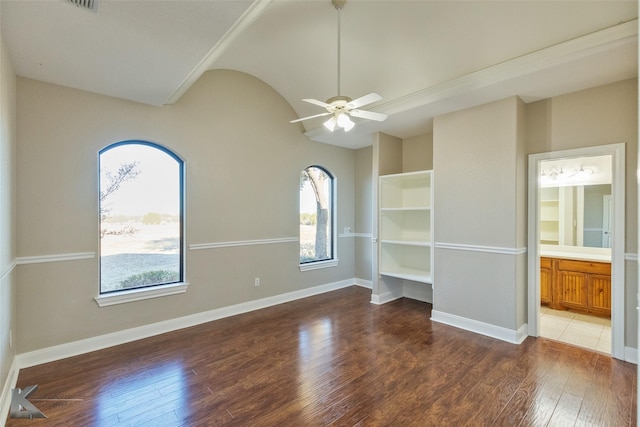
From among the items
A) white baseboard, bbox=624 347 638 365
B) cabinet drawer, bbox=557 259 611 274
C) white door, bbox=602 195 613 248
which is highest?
white door, bbox=602 195 613 248

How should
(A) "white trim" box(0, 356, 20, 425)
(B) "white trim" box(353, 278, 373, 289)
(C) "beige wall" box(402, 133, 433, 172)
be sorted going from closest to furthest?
1. (A) "white trim" box(0, 356, 20, 425)
2. (C) "beige wall" box(402, 133, 433, 172)
3. (B) "white trim" box(353, 278, 373, 289)

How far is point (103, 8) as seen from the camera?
1889 millimetres

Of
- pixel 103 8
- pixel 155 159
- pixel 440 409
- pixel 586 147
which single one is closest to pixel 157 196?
pixel 155 159

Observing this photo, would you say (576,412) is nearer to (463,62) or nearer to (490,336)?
(490,336)

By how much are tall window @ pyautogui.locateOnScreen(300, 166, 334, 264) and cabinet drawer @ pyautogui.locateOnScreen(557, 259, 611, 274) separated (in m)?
3.52

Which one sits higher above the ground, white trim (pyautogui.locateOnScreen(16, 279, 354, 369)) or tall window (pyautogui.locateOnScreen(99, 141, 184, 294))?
tall window (pyautogui.locateOnScreen(99, 141, 184, 294))

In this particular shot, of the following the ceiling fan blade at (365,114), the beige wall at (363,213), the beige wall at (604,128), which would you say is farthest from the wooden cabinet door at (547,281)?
the ceiling fan blade at (365,114)

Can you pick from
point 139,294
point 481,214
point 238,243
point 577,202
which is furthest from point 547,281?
point 139,294

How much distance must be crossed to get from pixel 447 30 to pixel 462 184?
171cm

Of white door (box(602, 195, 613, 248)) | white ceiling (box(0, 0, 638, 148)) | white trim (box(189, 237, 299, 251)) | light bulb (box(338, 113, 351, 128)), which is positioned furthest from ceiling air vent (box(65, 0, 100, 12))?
white door (box(602, 195, 613, 248))

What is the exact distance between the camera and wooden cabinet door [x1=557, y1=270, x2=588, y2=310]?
4047 mm

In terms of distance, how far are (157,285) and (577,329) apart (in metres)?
5.13

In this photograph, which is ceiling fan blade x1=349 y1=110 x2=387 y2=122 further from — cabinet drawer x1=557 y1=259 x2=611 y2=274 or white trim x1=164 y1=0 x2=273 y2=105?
cabinet drawer x1=557 y1=259 x2=611 y2=274

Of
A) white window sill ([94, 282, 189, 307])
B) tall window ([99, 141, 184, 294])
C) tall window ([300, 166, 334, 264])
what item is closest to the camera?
white window sill ([94, 282, 189, 307])
